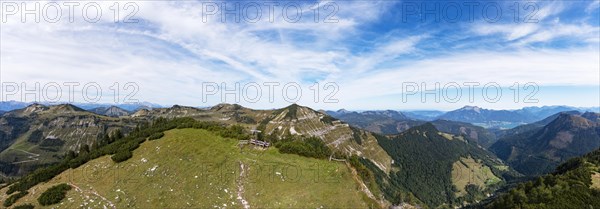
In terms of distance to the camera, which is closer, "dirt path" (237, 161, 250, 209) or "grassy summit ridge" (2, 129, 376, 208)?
"dirt path" (237, 161, 250, 209)

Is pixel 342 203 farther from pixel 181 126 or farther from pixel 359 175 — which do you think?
pixel 181 126

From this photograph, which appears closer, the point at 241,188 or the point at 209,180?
the point at 241,188

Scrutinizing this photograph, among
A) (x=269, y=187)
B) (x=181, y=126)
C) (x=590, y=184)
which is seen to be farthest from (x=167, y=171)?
(x=590, y=184)

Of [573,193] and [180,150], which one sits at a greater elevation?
[180,150]

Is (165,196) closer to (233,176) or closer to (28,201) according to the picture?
(233,176)

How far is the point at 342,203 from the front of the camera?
179 feet

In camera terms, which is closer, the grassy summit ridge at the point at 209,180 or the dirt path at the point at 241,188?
the dirt path at the point at 241,188

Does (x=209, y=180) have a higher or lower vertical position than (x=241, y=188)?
higher

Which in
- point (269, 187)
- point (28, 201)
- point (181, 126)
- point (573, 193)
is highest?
point (181, 126)

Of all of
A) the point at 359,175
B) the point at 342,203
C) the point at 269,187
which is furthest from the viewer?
the point at 359,175

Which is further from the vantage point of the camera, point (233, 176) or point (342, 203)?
point (233, 176)

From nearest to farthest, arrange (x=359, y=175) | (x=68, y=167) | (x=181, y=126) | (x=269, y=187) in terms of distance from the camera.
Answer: (x=269, y=187) → (x=359, y=175) → (x=68, y=167) → (x=181, y=126)

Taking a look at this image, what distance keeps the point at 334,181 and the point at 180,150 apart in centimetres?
4035

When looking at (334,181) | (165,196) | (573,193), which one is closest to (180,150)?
(165,196)
